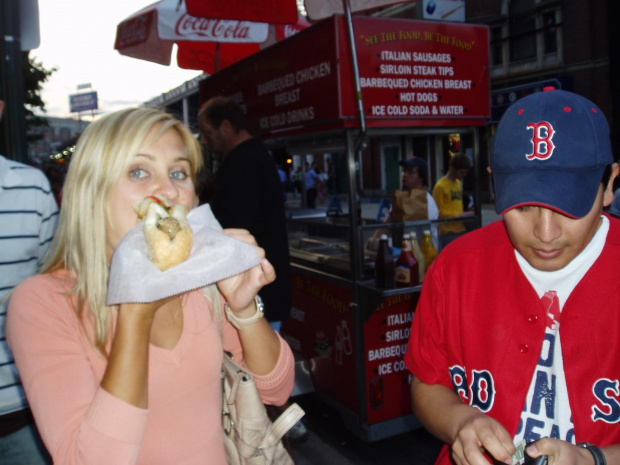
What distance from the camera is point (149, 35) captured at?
6.05 m

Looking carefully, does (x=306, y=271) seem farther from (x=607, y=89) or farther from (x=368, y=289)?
(x=607, y=89)

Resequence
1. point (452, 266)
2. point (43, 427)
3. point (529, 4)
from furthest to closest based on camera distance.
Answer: point (529, 4)
point (452, 266)
point (43, 427)

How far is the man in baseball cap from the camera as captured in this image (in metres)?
1.23

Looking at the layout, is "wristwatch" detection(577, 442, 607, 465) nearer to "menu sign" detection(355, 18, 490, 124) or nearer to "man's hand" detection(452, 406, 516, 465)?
"man's hand" detection(452, 406, 516, 465)

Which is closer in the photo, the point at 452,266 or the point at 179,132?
the point at 452,266

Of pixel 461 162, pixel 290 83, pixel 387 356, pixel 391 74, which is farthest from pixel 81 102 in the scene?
pixel 387 356

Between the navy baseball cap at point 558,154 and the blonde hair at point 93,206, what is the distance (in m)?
1.02

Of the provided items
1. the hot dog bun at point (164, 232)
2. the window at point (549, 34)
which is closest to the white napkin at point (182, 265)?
the hot dog bun at point (164, 232)

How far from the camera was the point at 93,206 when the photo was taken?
4.65 ft

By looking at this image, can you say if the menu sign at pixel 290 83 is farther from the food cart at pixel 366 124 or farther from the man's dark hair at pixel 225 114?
the man's dark hair at pixel 225 114

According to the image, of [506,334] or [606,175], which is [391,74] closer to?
[606,175]

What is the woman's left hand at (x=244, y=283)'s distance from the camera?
1.58 meters

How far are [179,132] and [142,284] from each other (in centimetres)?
57

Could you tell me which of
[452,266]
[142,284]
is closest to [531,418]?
[452,266]
